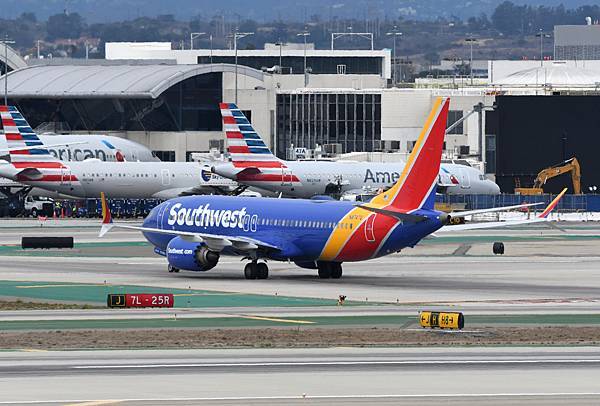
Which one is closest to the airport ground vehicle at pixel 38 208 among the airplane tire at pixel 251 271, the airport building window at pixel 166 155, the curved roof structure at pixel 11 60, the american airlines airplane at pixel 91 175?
the american airlines airplane at pixel 91 175

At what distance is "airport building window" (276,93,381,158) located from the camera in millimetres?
163250

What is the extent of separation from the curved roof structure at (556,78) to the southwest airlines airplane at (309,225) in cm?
9464

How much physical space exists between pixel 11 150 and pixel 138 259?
45709 mm

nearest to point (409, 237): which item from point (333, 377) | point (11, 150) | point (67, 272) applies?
point (67, 272)

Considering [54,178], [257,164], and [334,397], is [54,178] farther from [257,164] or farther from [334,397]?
[334,397]

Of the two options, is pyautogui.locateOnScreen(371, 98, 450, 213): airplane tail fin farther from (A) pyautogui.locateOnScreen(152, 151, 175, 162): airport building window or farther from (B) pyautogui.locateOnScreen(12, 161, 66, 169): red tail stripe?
(A) pyautogui.locateOnScreen(152, 151, 175, 162): airport building window

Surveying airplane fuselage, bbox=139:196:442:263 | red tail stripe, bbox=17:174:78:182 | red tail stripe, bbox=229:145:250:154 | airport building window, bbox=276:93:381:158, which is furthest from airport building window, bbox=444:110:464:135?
airplane fuselage, bbox=139:196:442:263

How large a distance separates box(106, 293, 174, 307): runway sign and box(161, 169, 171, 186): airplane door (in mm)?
74334

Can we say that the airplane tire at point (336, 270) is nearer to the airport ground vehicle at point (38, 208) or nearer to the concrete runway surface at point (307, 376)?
the concrete runway surface at point (307, 376)

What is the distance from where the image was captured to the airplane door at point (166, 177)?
5069 inches

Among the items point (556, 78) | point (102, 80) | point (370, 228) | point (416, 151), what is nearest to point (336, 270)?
point (370, 228)

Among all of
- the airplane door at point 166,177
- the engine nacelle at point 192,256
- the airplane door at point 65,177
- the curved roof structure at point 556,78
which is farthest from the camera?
the curved roof structure at point 556,78

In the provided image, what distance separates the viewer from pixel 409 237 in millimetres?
63531

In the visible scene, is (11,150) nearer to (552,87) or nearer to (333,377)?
(552,87)
